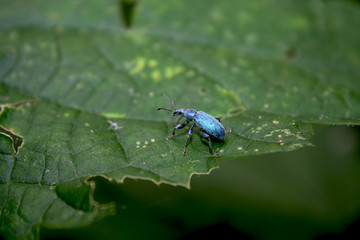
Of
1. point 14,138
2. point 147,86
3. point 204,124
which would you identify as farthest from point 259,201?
point 14,138

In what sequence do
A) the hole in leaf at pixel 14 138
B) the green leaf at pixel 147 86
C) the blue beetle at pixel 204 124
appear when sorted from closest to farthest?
the green leaf at pixel 147 86, the hole in leaf at pixel 14 138, the blue beetle at pixel 204 124

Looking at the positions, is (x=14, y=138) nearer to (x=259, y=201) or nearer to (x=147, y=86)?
(x=147, y=86)

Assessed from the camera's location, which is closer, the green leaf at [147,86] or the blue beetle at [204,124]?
the green leaf at [147,86]

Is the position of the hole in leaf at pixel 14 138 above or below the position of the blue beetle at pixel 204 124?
below

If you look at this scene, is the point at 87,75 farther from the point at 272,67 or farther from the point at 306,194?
the point at 306,194

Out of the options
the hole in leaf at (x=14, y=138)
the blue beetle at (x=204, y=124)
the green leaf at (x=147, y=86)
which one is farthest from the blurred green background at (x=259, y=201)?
the hole in leaf at (x=14, y=138)

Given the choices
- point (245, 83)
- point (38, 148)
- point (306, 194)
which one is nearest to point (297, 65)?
point (245, 83)

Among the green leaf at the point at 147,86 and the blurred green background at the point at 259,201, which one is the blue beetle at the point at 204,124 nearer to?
the green leaf at the point at 147,86
